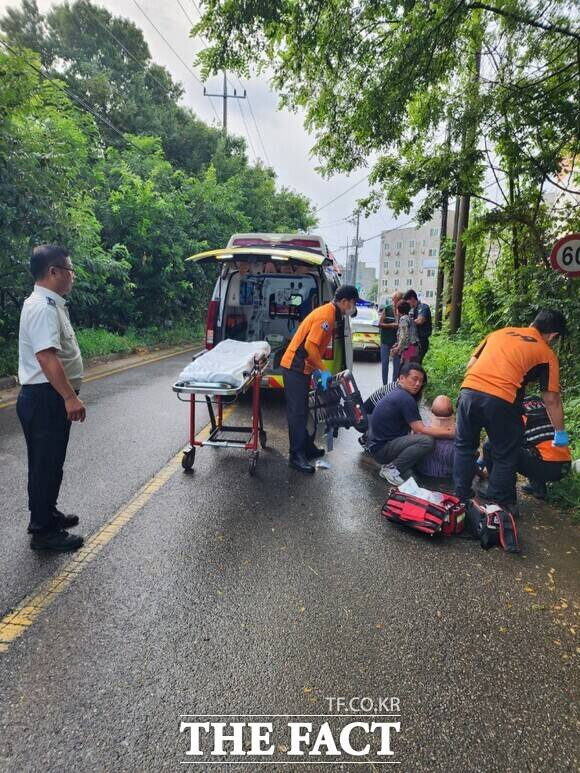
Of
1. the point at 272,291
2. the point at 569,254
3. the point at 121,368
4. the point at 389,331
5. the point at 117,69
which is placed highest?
the point at 117,69

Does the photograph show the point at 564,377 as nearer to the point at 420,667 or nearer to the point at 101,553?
the point at 420,667

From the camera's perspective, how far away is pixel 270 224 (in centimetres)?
2784

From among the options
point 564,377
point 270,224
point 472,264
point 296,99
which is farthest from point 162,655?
point 270,224

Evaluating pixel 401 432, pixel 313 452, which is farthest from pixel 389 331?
pixel 401 432

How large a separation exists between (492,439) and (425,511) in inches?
33.8

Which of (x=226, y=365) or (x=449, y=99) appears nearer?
(x=226, y=365)

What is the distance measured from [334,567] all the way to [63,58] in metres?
31.5

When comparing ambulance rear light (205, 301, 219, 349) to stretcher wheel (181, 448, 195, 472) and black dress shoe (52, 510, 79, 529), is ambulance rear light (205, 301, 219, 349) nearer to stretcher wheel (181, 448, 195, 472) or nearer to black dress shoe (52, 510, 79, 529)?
stretcher wheel (181, 448, 195, 472)

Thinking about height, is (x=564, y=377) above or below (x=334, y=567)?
above

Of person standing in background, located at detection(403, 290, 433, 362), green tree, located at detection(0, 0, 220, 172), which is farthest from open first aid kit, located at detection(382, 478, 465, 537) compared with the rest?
green tree, located at detection(0, 0, 220, 172)

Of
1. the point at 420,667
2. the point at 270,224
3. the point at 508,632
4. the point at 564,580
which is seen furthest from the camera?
the point at 270,224

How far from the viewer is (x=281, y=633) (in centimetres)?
A: 271

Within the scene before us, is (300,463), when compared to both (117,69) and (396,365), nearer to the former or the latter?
(396,365)

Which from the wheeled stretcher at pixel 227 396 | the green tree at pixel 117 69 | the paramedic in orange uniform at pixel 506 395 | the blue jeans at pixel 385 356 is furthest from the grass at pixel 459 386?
the green tree at pixel 117 69
